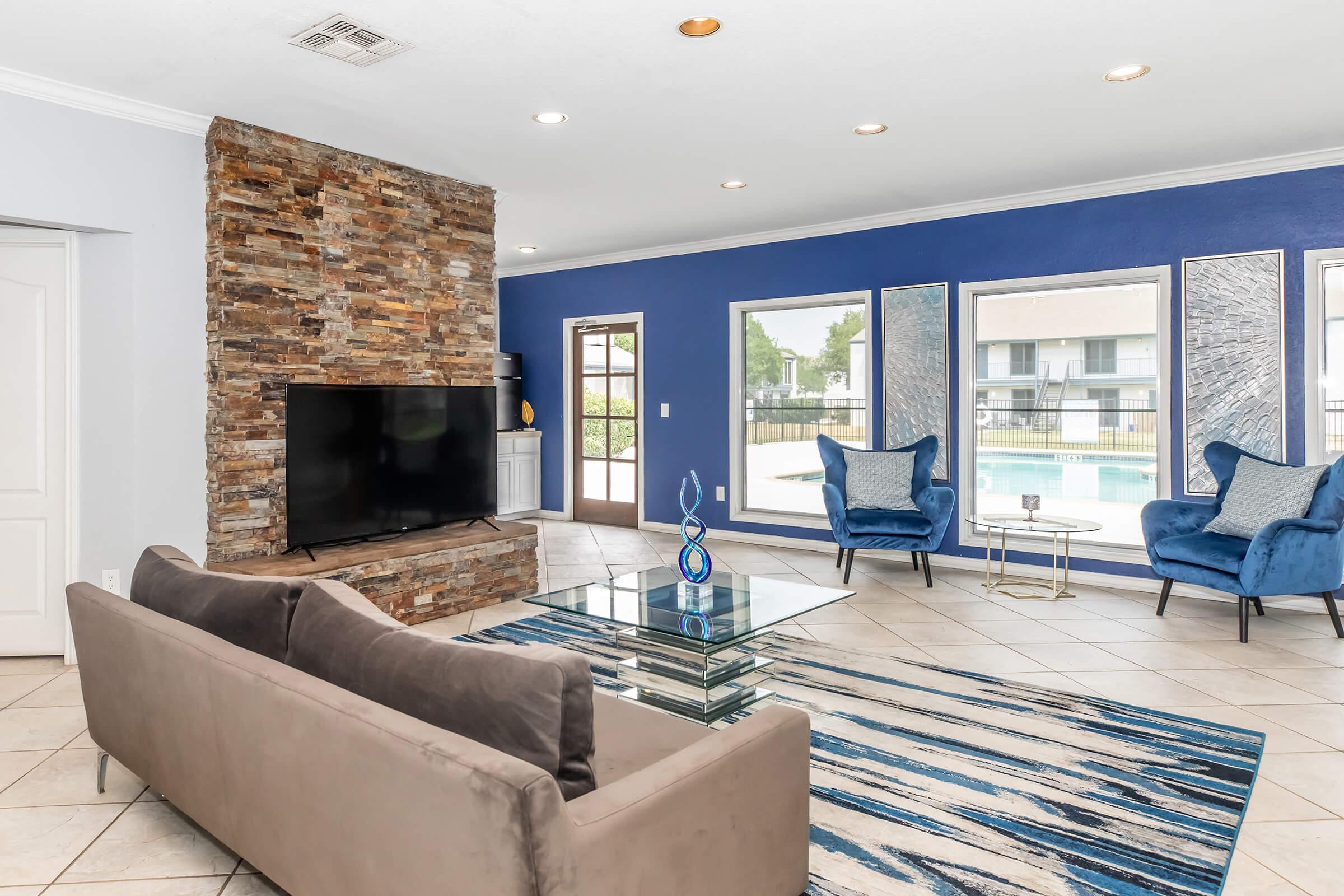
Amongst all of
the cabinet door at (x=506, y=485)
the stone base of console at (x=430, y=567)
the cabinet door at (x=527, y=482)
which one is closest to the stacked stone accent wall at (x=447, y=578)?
the stone base of console at (x=430, y=567)

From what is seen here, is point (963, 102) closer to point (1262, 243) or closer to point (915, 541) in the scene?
point (1262, 243)

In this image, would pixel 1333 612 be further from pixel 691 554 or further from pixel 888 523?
pixel 691 554

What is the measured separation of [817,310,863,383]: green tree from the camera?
6.39m

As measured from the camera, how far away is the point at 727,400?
706 centimetres

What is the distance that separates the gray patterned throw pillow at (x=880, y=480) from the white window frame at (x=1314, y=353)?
87.5 inches

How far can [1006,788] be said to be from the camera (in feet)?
8.30

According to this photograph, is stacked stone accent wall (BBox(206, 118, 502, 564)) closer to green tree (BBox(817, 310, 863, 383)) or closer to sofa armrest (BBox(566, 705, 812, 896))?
green tree (BBox(817, 310, 863, 383))

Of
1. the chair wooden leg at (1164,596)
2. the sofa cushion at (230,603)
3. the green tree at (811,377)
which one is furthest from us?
the green tree at (811,377)

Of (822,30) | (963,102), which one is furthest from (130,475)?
(963,102)

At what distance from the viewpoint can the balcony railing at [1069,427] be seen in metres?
5.22

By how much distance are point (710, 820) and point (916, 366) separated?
4869 mm

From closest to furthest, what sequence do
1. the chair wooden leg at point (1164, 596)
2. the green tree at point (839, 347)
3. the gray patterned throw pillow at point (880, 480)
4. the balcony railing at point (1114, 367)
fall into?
the chair wooden leg at point (1164, 596) < the balcony railing at point (1114, 367) < the gray patterned throw pillow at point (880, 480) < the green tree at point (839, 347)

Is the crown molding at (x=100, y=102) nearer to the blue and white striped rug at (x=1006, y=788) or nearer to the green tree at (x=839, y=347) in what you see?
the blue and white striped rug at (x=1006, y=788)

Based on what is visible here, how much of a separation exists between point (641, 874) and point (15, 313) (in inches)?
160
